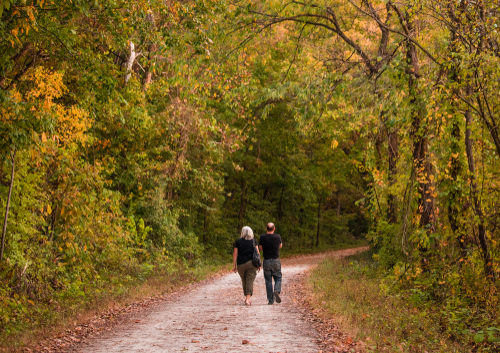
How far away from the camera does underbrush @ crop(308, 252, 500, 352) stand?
6.68m

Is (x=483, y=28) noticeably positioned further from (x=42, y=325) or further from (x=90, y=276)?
(x=90, y=276)

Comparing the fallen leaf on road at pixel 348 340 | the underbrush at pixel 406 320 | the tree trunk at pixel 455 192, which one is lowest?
the underbrush at pixel 406 320

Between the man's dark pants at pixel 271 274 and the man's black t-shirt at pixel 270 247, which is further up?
the man's black t-shirt at pixel 270 247

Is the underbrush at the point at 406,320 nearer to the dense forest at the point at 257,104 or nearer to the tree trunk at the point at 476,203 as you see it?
the dense forest at the point at 257,104

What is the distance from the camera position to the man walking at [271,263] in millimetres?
10750

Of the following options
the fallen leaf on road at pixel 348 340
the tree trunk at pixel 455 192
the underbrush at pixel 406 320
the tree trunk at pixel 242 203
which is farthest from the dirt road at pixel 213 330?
the tree trunk at pixel 242 203

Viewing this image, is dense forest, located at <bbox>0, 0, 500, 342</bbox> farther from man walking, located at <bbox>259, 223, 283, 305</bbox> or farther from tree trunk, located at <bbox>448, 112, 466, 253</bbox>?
man walking, located at <bbox>259, 223, 283, 305</bbox>

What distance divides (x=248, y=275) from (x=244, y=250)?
0.59 metres

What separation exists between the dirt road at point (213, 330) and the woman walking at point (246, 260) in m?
0.48

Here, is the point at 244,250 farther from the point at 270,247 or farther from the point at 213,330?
the point at 213,330

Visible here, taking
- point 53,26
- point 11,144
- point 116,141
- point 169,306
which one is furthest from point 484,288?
point 116,141

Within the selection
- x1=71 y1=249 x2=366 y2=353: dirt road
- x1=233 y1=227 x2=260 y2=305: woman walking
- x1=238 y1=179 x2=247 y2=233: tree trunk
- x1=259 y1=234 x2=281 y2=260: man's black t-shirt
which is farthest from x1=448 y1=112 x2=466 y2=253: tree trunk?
x1=238 y1=179 x2=247 y2=233: tree trunk

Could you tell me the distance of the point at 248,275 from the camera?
35.6 feet

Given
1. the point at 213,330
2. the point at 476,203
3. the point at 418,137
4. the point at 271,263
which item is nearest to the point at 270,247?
the point at 271,263
